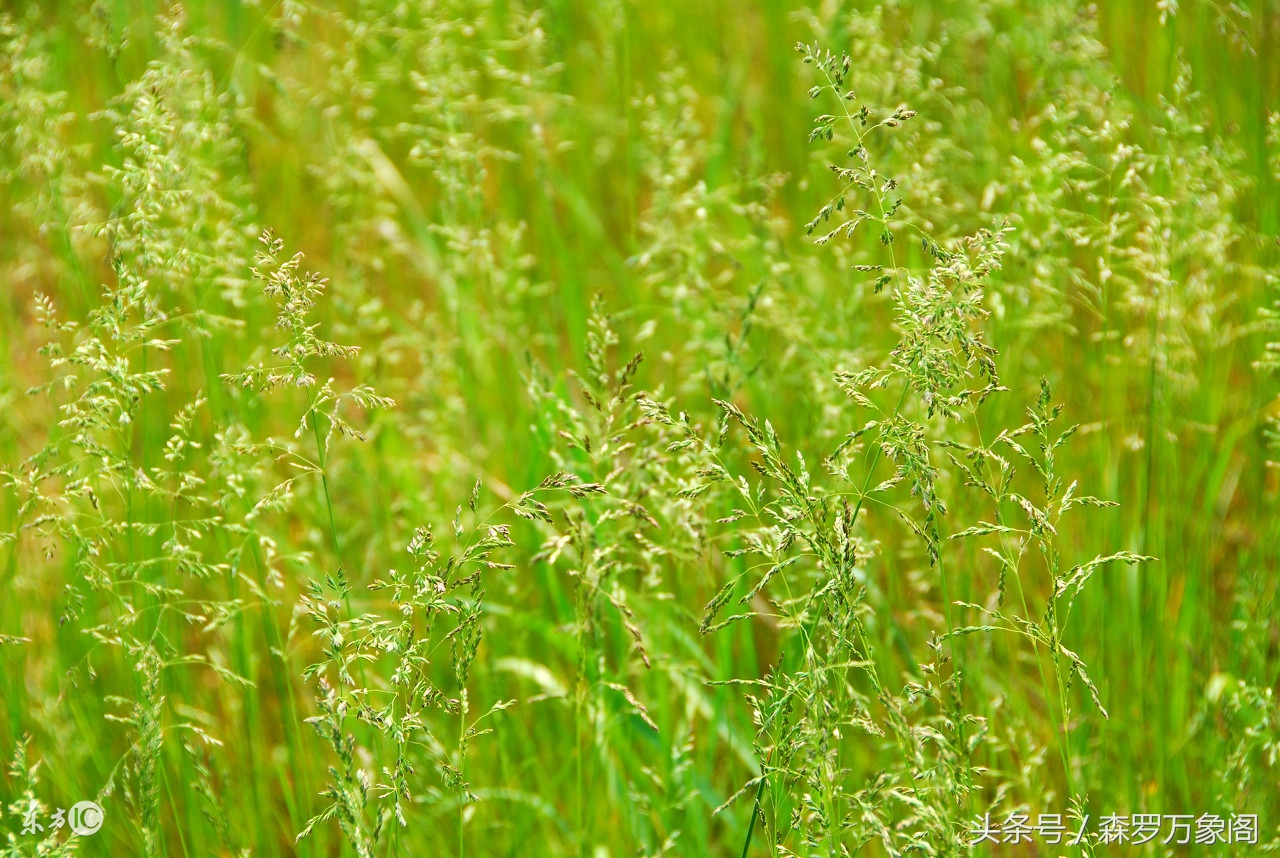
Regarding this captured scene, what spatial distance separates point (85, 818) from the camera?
7.14 feet

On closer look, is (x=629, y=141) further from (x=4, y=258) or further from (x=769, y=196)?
(x=4, y=258)

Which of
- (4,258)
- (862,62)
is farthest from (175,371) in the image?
(862,62)

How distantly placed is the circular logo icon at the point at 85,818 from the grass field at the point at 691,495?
0.03 meters

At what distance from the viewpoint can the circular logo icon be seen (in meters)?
2.13

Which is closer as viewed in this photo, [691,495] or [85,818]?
[691,495]

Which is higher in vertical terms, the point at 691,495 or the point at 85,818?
the point at 691,495

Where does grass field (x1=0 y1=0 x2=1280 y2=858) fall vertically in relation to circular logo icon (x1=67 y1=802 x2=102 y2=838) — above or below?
above

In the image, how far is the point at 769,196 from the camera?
2760 millimetres

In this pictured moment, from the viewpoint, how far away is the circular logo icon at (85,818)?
2135 mm

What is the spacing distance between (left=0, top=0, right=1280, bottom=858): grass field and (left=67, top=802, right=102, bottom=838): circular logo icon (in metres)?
0.03

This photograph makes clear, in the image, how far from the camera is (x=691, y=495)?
1.74m

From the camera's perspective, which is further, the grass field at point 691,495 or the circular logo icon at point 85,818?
the circular logo icon at point 85,818

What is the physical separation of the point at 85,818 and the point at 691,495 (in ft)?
4.69

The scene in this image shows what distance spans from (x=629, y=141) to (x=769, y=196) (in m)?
0.38
